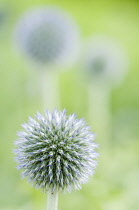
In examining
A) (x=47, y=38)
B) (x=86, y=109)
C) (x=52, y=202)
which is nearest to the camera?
(x=52, y=202)

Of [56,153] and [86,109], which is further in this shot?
[86,109]

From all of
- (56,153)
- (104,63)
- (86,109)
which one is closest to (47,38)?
(104,63)

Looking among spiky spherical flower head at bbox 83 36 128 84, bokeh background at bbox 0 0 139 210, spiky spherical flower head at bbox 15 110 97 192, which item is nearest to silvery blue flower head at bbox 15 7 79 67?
bokeh background at bbox 0 0 139 210

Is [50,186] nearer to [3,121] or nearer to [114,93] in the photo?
[3,121]

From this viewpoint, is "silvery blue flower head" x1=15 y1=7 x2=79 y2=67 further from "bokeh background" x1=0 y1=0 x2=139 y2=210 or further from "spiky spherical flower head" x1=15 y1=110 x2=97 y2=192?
"spiky spherical flower head" x1=15 y1=110 x2=97 y2=192

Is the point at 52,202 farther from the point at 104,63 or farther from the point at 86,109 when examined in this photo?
the point at 86,109

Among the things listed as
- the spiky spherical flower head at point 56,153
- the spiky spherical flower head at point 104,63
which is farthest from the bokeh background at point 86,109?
the spiky spherical flower head at point 56,153
